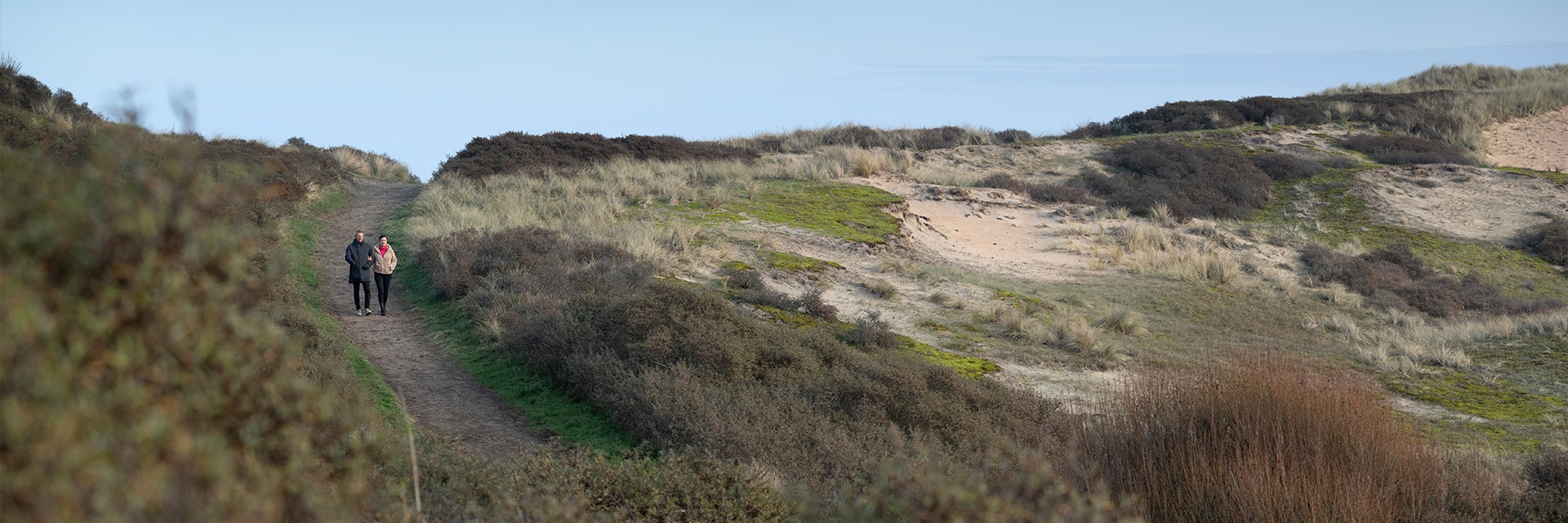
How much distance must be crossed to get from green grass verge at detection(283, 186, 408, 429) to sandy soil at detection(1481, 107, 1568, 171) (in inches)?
1309

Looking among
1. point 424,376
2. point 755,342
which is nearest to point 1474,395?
point 755,342

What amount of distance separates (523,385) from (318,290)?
5544mm

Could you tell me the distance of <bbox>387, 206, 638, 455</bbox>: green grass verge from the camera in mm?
8836

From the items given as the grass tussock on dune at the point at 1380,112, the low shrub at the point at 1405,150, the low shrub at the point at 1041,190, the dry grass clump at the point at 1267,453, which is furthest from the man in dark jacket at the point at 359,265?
the low shrub at the point at 1405,150

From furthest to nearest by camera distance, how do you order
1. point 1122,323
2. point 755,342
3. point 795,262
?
point 795,262, point 1122,323, point 755,342

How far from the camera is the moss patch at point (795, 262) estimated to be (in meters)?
16.2

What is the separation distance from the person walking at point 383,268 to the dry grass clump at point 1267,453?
10.0 meters

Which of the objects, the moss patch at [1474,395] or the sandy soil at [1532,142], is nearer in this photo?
the moss patch at [1474,395]

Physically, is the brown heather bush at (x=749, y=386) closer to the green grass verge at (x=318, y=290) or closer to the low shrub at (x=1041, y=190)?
the green grass verge at (x=318, y=290)

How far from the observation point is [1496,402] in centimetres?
1178

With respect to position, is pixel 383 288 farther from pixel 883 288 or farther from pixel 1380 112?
pixel 1380 112

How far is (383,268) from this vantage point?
43.4 feet

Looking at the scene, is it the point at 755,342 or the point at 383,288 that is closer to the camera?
the point at 755,342

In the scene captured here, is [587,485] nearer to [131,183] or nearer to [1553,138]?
[131,183]
